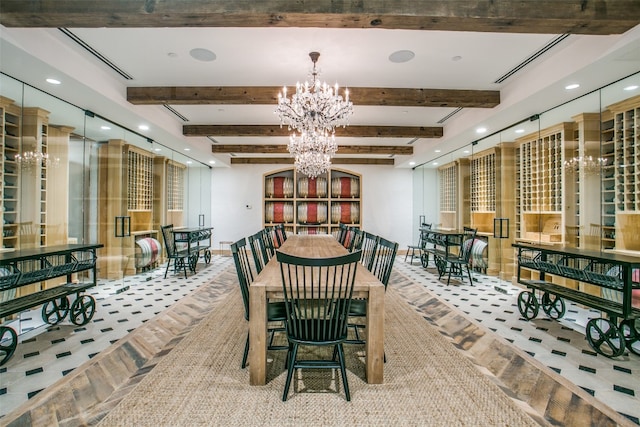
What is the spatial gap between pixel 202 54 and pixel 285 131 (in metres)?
2.78

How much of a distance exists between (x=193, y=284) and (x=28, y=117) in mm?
3203

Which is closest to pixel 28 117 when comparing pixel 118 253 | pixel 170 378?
pixel 118 253

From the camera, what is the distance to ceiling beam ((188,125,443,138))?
5773mm

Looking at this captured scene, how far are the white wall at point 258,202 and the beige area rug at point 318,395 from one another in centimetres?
665

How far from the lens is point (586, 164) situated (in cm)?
393

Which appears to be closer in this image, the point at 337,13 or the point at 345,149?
the point at 337,13

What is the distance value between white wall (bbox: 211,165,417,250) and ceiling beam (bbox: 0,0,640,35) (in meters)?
6.98

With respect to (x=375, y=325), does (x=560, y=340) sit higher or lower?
lower

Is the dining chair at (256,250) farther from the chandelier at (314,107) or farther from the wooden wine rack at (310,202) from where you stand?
the wooden wine rack at (310,202)

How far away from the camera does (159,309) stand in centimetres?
396

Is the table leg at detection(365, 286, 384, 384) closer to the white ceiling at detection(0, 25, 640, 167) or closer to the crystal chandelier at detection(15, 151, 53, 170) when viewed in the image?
the white ceiling at detection(0, 25, 640, 167)

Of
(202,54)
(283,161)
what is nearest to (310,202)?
(283,161)

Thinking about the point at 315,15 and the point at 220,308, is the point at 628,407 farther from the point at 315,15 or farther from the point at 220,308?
the point at 220,308

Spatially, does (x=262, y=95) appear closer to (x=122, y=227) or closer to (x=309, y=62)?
(x=309, y=62)
